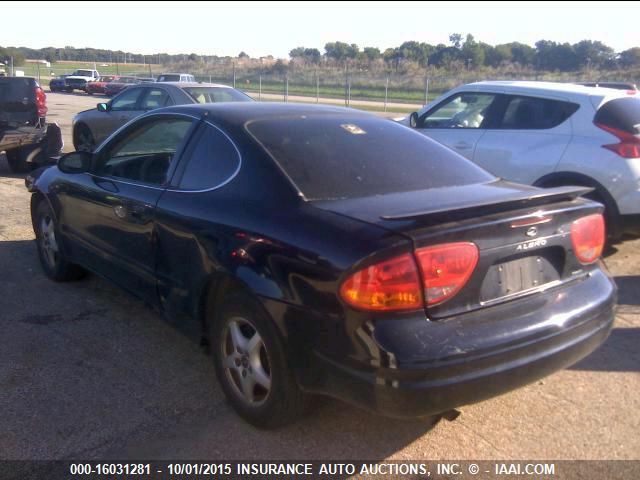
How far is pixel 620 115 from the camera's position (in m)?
6.46

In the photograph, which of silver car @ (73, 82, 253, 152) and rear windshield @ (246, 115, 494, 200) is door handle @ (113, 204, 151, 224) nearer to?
rear windshield @ (246, 115, 494, 200)

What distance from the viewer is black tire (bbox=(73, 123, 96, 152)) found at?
1255 cm

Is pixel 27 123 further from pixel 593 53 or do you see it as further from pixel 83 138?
pixel 593 53

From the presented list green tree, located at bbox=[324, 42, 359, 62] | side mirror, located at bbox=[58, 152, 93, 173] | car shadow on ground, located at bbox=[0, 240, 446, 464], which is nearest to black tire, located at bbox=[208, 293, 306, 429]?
car shadow on ground, located at bbox=[0, 240, 446, 464]

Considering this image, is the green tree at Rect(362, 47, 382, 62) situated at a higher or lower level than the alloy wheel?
higher

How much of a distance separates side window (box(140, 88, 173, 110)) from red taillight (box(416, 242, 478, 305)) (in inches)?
A: 357

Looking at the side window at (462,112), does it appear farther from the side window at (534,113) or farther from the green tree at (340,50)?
the green tree at (340,50)

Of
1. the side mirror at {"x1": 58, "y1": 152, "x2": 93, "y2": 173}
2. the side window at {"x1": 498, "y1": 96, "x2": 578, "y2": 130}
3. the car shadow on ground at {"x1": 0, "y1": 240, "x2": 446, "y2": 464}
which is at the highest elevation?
the side window at {"x1": 498, "y1": 96, "x2": 578, "y2": 130}

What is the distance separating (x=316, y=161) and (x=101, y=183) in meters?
1.86

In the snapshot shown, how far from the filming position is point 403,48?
70938mm

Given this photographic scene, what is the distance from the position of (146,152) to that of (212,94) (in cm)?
644

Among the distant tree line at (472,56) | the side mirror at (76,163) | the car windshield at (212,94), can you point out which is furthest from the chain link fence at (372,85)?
the side mirror at (76,163)

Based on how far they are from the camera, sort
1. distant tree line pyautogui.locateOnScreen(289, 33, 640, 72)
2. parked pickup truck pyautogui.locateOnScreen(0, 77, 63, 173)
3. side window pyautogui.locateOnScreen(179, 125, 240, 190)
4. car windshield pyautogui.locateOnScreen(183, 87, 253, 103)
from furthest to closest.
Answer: distant tree line pyautogui.locateOnScreen(289, 33, 640, 72), parked pickup truck pyautogui.locateOnScreen(0, 77, 63, 173), car windshield pyautogui.locateOnScreen(183, 87, 253, 103), side window pyautogui.locateOnScreen(179, 125, 240, 190)

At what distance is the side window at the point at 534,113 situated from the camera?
22.3ft
